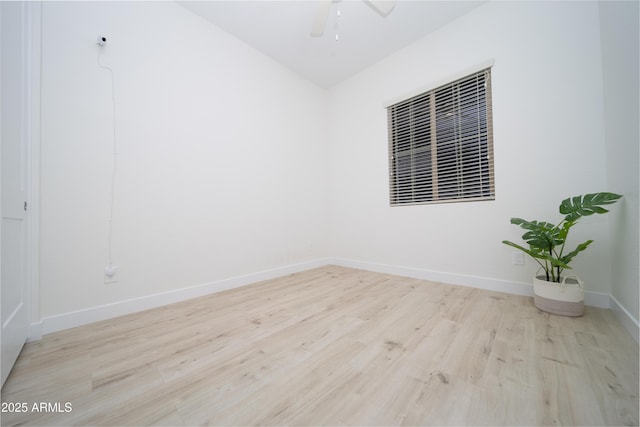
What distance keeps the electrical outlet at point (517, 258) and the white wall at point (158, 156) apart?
2.26 meters

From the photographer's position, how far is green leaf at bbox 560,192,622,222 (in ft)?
4.31

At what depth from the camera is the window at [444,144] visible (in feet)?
6.95

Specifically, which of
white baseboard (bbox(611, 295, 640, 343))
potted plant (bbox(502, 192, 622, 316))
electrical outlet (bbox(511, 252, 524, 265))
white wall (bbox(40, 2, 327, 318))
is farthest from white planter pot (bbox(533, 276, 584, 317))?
white wall (bbox(40, 2, 327, 318))

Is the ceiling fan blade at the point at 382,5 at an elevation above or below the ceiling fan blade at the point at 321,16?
below

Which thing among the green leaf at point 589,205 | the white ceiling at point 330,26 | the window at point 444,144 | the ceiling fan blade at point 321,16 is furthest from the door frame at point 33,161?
the green leaf at point 589,205

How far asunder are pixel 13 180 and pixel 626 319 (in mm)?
3483

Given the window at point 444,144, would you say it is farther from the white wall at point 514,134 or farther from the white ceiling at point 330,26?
the white ceiling at point 330,26

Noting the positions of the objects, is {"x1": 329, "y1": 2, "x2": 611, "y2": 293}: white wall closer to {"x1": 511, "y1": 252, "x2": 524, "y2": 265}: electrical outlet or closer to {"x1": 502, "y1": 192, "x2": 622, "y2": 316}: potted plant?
{"x1": 511, "y1": 252, "x2": 524, "y2": 265}: electrical outlet

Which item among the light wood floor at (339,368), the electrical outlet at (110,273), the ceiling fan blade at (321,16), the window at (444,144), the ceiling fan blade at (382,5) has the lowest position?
the light wood floor at (339,368)

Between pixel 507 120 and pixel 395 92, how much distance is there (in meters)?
1.24

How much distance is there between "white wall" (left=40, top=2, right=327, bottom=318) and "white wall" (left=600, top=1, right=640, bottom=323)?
2.72 m

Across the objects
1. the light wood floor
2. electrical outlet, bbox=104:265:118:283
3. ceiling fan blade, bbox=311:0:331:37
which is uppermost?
ceiling fan blade, bbox=311:0:331:37

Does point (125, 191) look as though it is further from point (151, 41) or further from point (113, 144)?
point (151, 41)

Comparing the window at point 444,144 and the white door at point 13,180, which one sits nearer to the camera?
the white door at point 13,180
